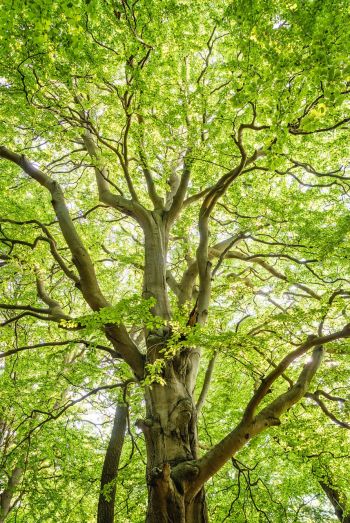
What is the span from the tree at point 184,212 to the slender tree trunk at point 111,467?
0.15 ft

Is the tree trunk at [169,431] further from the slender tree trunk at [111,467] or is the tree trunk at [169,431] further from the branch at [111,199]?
the slender tree trunk at [111,467]

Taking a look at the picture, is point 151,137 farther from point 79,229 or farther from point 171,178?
point 79,229

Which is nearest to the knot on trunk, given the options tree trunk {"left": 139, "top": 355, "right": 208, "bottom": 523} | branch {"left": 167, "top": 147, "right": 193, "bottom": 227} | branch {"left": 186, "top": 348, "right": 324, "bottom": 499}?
tree trunk {"left": 139, "top": 355, "right": 208, "bottom": 523}

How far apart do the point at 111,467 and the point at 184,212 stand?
558 cm

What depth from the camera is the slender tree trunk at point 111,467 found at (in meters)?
6.56

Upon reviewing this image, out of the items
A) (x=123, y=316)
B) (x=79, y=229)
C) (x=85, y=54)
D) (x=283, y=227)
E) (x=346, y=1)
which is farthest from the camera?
(x=79, y=229)

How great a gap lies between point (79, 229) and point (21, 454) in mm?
4687

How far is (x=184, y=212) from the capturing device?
8.13 metres

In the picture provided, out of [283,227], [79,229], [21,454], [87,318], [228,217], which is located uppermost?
[228,217]

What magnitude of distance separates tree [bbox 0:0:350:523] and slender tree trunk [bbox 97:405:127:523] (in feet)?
0.15

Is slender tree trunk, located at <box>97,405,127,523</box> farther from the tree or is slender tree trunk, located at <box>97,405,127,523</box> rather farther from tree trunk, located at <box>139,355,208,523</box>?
tree trunk, located at <box>139,355,208,523</box>

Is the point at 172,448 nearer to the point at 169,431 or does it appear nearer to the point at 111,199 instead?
the point at 169,431

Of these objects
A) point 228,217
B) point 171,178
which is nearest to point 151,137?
point 171,178

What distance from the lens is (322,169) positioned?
7414mm
